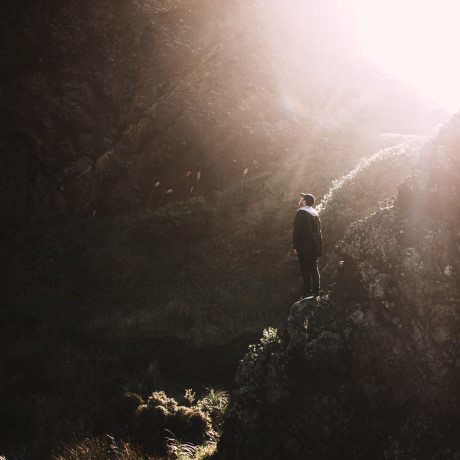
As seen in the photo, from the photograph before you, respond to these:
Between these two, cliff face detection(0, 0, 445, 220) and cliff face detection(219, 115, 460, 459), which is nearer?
cliff face detection(219, 115, 460, 459)

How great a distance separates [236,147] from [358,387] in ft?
51.8

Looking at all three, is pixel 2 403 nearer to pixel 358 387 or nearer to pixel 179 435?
pixel 179 435

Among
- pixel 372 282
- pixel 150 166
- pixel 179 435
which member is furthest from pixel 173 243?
pixel 372 282

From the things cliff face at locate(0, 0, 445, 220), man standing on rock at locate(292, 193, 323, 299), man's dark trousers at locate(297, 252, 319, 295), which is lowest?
man's dark trousers at locate(297, 252, 319, 295)

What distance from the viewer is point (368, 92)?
2605 centimetres

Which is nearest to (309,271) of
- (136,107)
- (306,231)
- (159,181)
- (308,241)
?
(308,241)

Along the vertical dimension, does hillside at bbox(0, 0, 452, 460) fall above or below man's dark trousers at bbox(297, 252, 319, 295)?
above

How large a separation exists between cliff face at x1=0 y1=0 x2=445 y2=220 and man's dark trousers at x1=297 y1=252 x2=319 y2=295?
10603mm

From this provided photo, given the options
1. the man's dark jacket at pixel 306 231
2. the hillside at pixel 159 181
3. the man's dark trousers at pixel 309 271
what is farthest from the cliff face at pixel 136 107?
the man's dark trousers at pixel 309 271

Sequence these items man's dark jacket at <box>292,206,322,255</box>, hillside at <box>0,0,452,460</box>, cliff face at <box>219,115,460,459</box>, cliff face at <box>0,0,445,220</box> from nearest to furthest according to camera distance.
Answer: cliff face at <box>219,115,460,459</box>, man's dark jacket at <box>292,206,322,255</box>, hillside at <box>0,0,452,460</box>, cliff face at <box>0,0,445,220</box>

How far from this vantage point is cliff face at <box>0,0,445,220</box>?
61.4 ft

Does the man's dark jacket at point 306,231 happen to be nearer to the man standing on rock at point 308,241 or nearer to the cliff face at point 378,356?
the man standing on rock at point 308,241

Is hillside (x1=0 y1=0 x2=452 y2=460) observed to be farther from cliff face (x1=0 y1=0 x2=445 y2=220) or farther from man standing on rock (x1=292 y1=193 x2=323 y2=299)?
man standing on rock (x1=292 y1=193 x2=323 y2=299)

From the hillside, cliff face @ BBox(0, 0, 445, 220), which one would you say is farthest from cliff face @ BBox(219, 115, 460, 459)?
cliff face @ BBox(0, 0, 445, 220)
